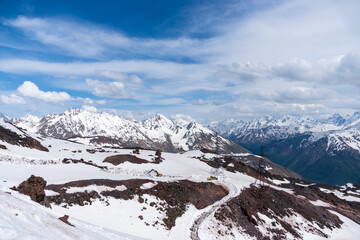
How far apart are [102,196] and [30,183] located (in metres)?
12.9

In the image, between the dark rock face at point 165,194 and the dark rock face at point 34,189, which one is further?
the dark rock face at point 165,194

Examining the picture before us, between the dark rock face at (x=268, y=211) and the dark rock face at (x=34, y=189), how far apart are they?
28.3 metres

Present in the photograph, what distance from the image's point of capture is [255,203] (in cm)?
5578

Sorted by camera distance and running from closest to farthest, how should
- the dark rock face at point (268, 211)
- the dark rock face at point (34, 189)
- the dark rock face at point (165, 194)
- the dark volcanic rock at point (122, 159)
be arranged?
the dark rock face at point (34, 189), the dark rock face at point (165, 194), the dark rock face at point (268, 211), the dark volcanic rock at point (122, 159)

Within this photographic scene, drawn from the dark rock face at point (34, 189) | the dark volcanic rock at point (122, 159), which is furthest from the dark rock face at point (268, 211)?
the dark volcanic rock at point (122, 159)

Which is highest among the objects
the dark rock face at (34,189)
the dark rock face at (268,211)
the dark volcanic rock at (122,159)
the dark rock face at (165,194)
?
the dark rock face at (34,189)

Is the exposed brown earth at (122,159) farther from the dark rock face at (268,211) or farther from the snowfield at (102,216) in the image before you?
the dark rock face at (268,211)

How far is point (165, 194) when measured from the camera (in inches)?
1724

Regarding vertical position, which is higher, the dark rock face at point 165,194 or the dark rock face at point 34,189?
the dark rock face at point 34,189

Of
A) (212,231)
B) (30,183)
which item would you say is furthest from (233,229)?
(30,183)

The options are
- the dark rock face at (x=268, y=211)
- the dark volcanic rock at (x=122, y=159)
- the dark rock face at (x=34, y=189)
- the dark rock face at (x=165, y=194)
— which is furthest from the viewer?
the dark volcanic rock at (x=122, y=159)

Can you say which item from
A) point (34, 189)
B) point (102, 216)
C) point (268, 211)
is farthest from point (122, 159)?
point (34, 189)

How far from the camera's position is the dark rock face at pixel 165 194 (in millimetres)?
31359

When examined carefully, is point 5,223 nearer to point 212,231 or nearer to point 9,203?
point 9,203
